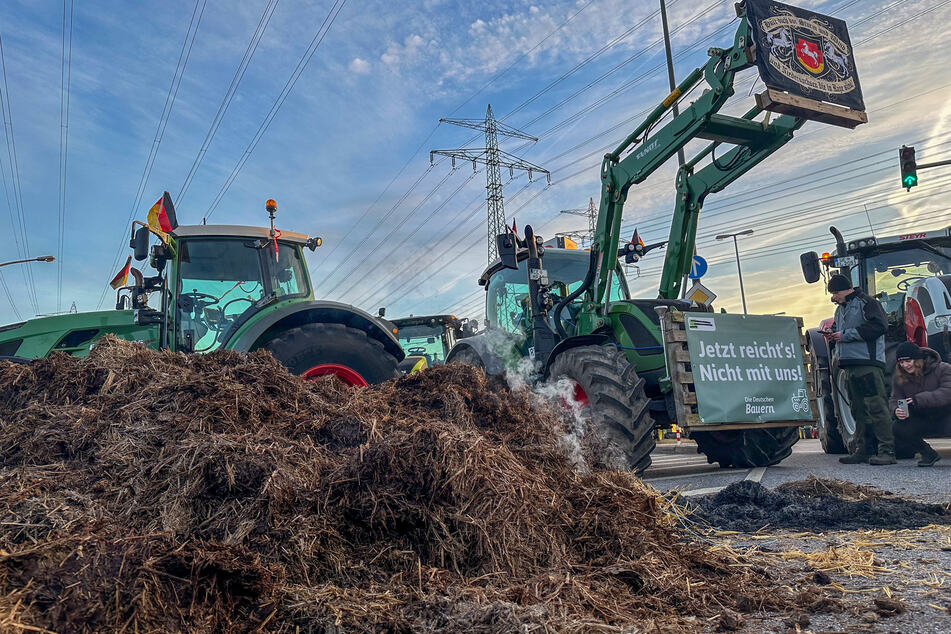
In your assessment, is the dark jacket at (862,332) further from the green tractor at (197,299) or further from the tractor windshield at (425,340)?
the tractor windshield at (425,340)

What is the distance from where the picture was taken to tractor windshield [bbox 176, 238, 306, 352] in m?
6.56

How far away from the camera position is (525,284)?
8.87m

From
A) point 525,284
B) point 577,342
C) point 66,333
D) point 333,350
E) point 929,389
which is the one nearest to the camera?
point 333,350

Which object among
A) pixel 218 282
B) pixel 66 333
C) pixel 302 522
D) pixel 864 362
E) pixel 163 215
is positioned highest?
pixel 163 215

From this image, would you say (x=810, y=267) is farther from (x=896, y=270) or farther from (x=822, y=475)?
(x=822, y=475)

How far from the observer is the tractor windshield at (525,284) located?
860 cm

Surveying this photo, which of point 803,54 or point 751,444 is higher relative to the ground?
point 803,54

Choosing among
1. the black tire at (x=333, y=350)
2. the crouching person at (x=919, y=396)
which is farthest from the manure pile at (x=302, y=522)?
the crouching person at (x=919, y=396)

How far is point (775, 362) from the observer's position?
7137mm

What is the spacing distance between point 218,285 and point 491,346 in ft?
11.6

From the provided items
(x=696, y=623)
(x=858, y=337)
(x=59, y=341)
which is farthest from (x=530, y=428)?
(x=858, y=337)

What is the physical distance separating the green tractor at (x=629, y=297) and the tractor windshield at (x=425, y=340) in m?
8.83

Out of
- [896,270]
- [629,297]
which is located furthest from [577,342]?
[896,270]

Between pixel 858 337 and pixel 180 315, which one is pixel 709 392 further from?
pixel 180 315
